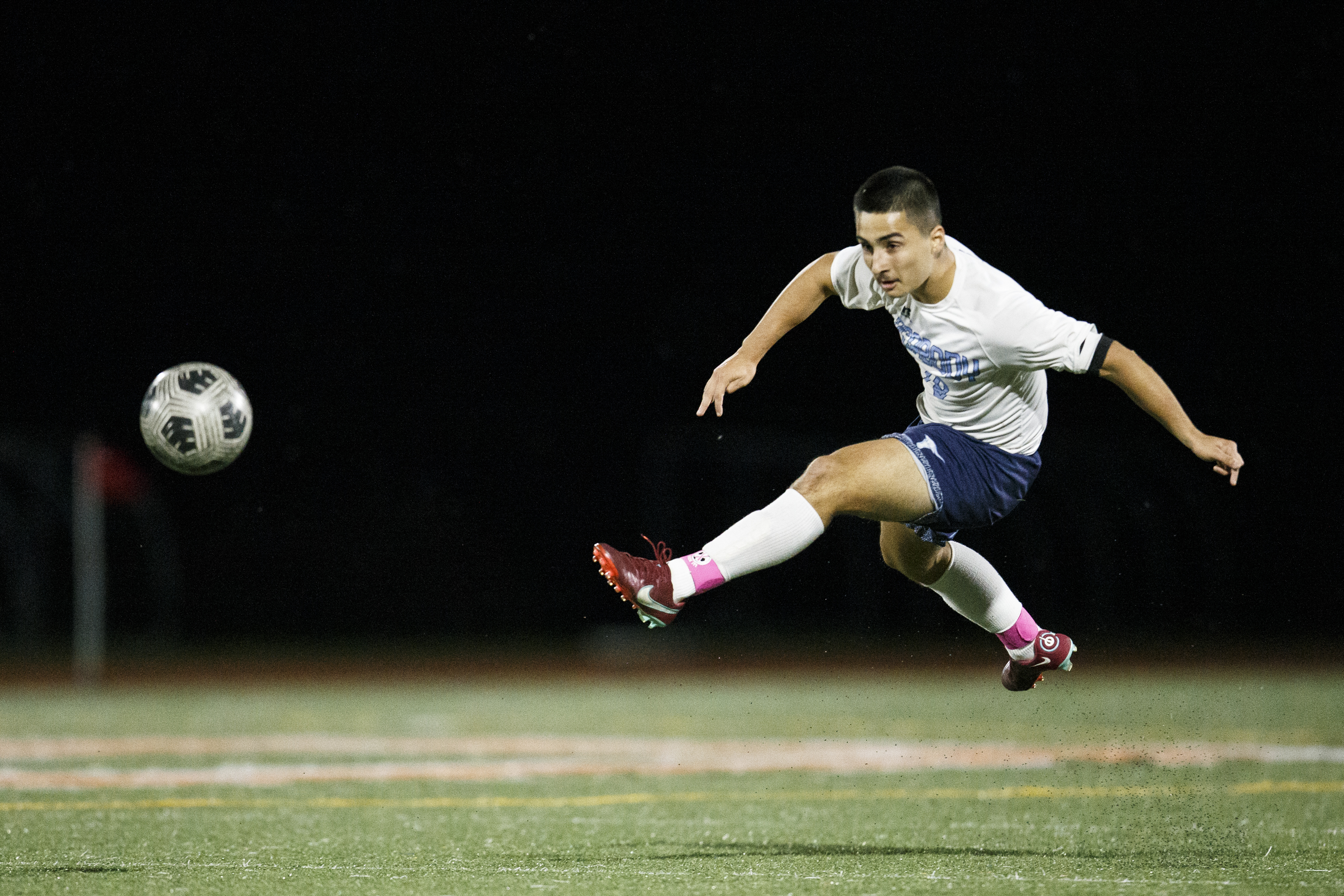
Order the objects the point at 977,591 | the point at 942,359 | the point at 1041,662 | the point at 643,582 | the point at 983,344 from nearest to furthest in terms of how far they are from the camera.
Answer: the point at 643,582 → the point at 983,344 → the point at 942,359 → the point at 977,591 → the point at 1041,662

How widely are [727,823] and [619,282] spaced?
2290 cm

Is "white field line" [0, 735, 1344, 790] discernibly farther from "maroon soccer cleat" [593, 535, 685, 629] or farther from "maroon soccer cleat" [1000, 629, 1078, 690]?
"maroon soccer cleat" [593, 535, 685, 629]

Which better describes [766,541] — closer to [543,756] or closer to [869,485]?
[869,485]

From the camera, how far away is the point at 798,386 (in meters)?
27.3

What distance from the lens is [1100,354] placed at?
576 centimetres

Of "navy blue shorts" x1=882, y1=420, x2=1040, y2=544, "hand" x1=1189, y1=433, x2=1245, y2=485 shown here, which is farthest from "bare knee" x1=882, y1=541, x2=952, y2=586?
"hand" x1=1189, y1=433, x2=1245, y2=485

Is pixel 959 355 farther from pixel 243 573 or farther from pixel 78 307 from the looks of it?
pixel 78 307

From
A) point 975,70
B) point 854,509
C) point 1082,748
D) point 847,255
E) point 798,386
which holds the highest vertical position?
point 975,70

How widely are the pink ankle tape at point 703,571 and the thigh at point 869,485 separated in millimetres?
432

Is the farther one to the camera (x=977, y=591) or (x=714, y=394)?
(x=977, y=591)

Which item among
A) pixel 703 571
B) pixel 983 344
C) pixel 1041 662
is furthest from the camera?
pixel 1041 662

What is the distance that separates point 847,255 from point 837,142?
19.7 metres

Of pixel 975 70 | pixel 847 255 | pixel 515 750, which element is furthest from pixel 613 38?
pixel 847 255

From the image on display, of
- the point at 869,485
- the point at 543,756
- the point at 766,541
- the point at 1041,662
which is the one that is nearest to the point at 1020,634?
the point at 1041,662
